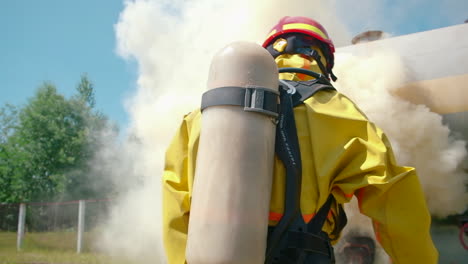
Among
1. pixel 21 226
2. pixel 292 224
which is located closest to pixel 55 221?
pixel 21 226

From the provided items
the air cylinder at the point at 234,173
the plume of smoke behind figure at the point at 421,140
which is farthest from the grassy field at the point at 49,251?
the air cylinder at the point at 234,173

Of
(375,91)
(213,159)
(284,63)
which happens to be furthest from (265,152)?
(375,91)

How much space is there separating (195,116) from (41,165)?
873 inches

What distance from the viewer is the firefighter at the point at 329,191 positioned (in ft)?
5.81

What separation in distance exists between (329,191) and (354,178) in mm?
117

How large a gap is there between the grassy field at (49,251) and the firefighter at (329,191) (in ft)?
23.7

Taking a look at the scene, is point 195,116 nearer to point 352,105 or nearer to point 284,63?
point 284,63

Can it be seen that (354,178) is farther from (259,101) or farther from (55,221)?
(55,221)

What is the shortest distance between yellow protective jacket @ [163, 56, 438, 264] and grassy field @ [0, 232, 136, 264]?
736 centimetres

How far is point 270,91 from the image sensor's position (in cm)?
175

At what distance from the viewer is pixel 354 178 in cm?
184

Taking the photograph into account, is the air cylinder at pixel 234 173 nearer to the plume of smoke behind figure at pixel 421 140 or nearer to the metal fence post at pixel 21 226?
the plume of smoke behind figure at pixel 421 140

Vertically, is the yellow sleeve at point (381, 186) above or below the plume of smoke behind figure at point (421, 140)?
below

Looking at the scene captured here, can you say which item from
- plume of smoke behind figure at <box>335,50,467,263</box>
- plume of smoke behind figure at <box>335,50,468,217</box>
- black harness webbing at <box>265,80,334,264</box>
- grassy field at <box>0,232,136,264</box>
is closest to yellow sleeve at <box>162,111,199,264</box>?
black harness webbing at <box>265,80,334,264</box>
